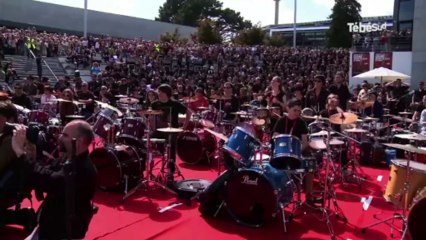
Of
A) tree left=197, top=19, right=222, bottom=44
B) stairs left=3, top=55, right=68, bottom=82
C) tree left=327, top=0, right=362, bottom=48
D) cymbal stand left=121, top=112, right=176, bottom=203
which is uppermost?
tree left=327, top=0, right=362, bottom=48

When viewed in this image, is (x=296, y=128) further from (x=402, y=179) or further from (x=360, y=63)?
(x=360, y=63)

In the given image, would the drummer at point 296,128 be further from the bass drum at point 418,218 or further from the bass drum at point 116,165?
the bass drum at point 116,165

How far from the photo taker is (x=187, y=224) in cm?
655

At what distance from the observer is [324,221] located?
674 cm

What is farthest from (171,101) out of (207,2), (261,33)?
(207,2)

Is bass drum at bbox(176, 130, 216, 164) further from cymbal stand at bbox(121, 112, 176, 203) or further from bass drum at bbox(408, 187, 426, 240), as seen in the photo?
bass drum at bbox(408, 187, 426, 240)

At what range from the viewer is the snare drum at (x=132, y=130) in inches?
321

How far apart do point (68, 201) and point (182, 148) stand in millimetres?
7720

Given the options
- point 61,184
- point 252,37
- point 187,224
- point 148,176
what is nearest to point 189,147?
point 148,176

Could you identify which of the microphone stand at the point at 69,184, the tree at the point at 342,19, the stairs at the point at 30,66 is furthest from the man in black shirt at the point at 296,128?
the tree at the point at 342,19

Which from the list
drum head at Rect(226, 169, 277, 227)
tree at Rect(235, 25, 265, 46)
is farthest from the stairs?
tree at Rect(235, 25, 265, 46)

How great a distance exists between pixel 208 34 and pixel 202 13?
4741 centimetres

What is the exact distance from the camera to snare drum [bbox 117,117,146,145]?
8.16m

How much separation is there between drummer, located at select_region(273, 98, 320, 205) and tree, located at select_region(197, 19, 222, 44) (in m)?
37.7
